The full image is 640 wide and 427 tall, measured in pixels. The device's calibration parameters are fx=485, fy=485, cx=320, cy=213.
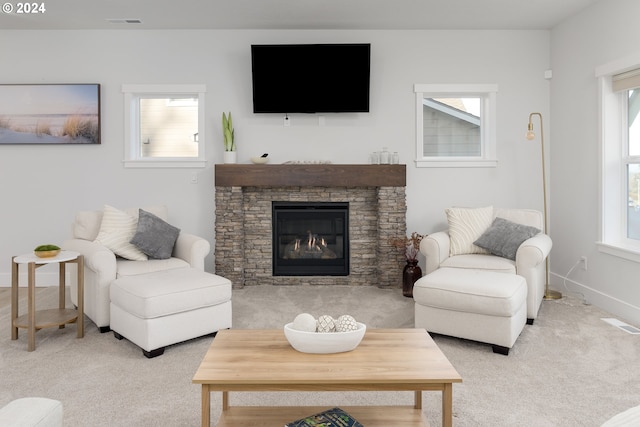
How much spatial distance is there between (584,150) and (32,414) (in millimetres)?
4703

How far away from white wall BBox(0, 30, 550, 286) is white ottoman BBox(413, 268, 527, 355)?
1966mm

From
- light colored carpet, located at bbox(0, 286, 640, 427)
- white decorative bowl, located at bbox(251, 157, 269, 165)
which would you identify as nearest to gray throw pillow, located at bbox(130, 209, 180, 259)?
light colored carpet, located at bbox(0, 286, 640, 427)

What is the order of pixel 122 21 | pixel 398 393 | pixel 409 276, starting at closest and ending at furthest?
pixel 398 393, pixel 409 276, pixel 122 21

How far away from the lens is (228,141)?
4988 mm

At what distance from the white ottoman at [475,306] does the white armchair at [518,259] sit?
255mm

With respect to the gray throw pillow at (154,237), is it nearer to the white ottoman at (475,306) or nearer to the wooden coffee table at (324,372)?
the wooden coffee table at (324,372)

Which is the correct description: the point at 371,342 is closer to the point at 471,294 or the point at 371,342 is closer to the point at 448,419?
the point at 448,419

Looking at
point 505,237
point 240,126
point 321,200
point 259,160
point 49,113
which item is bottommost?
point 505,237

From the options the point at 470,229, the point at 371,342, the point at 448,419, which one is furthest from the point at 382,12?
the point at 448,419

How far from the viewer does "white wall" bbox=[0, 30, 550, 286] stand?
507cm

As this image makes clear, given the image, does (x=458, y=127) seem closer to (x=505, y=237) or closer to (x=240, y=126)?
(x=505, y=237)

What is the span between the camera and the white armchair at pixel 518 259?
3.62m

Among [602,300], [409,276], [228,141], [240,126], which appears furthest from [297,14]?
[602,300]

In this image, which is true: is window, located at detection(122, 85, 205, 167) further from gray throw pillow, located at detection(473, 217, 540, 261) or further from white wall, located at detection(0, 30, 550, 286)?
gray throw pillow, located at detection(473, 217, 540, 261)
